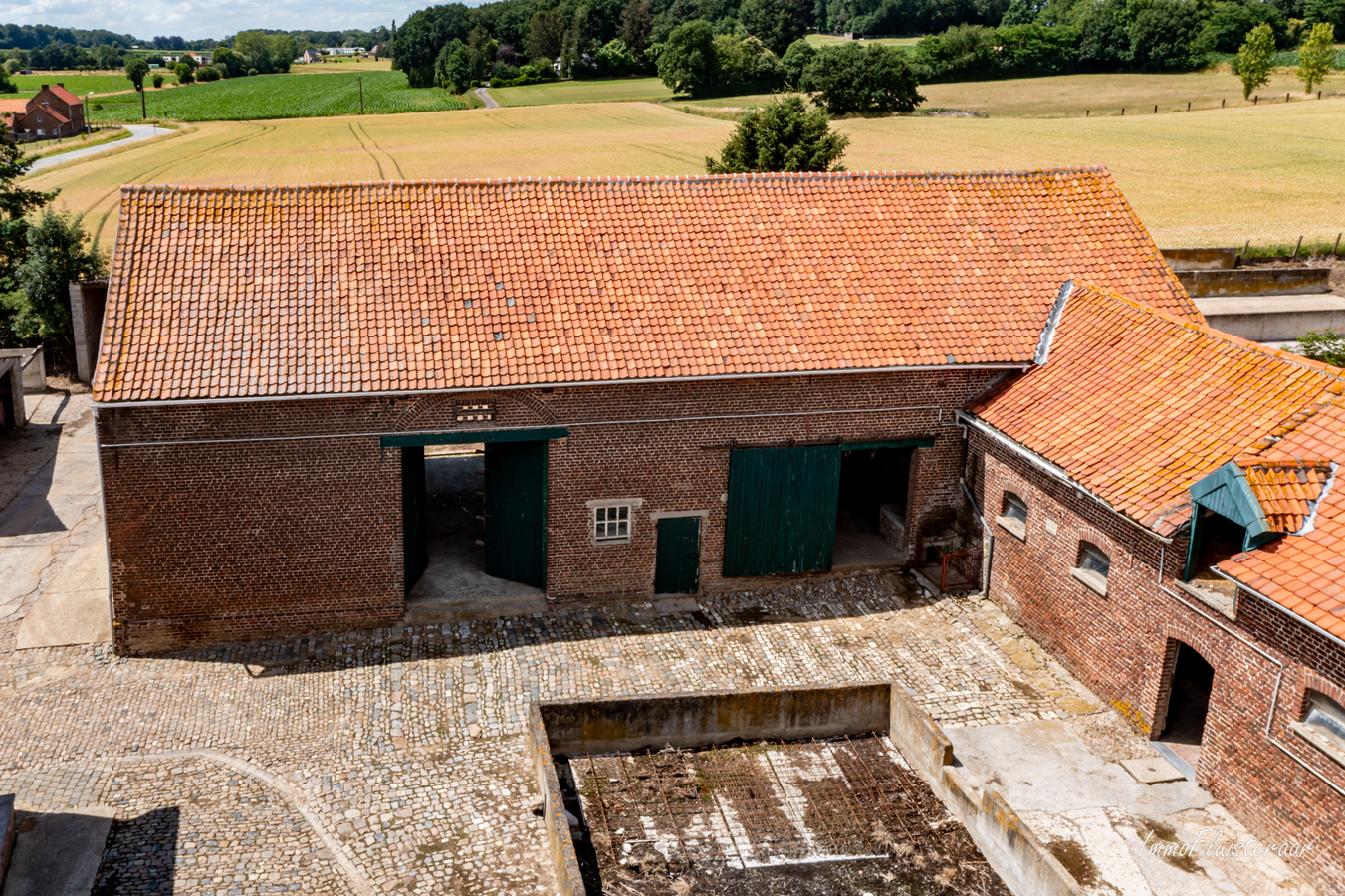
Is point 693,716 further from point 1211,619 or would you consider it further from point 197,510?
point 197,510

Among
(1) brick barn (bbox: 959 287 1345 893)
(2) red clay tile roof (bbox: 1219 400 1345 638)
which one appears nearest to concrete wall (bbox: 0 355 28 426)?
(1) brick barn (bbox: 959 287 1345 893)

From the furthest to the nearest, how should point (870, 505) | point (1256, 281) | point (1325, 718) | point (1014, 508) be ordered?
1. point (1256, 281)
2. point (870, 505)
3. point (1014, 508)
4. point (1325, 718)

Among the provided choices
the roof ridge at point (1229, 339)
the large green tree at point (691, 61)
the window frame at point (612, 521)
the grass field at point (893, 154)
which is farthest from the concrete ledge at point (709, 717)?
the large green tree at point (691, 61)

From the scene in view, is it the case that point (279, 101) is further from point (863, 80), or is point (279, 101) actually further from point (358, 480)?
point (358, 480)

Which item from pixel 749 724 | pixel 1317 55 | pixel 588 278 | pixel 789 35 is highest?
pixel 789 35

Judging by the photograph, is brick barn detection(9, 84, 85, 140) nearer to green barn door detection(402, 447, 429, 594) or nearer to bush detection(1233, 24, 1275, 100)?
green barn door detection(402, 447, 429, 594)

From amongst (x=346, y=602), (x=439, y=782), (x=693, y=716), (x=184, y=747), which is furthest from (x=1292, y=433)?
(x=184, y=747)

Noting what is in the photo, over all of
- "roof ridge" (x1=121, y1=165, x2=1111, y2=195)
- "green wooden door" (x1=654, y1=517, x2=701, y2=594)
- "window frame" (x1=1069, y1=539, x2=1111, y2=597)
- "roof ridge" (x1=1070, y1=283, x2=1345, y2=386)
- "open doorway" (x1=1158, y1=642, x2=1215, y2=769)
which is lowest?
"open doorway" (x1=1158, y1=642, x2=1215, y2=769)

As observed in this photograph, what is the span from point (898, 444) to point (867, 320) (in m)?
2.23

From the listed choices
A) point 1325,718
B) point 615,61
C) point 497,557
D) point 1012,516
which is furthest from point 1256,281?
point 615,61

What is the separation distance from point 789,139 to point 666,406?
19.7 m

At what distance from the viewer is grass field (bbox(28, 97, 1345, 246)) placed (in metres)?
44.6

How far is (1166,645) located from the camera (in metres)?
14.4

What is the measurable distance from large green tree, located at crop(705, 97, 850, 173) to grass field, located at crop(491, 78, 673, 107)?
157 ft
